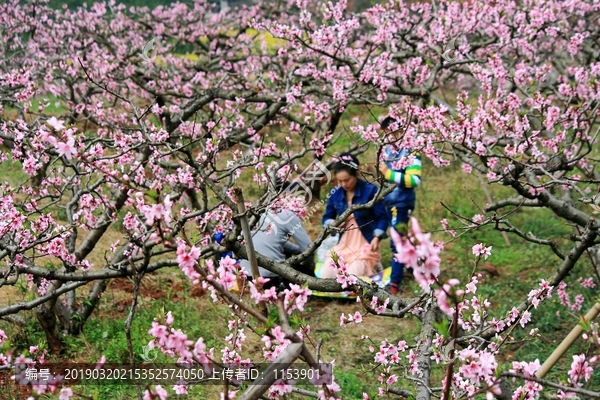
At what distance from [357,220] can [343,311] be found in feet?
3.11

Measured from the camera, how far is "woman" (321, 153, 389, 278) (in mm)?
5491

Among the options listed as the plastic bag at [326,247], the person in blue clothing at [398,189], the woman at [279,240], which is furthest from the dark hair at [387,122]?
the plastic bag at [326,247]

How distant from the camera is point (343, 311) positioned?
17.4ft

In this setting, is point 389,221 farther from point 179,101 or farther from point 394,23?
point 179,101

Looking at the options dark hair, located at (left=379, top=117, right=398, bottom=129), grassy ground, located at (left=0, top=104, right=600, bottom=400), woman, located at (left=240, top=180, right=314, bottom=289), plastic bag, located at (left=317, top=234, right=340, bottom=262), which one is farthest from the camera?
plastic bag, located at (left=317, top=234, right=340, bottom=262)

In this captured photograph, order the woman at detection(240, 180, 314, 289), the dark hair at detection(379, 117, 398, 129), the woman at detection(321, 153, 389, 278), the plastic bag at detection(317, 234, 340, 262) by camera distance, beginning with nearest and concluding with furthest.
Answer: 1. the woman at detection(240, 180, 314, 289)
2. the dark hair at detection(379, 117, 398, 129)
3. the woman at detection(321, 153, 389, 278)
4. the plastic bag at detection(317, 234, 340, 262)

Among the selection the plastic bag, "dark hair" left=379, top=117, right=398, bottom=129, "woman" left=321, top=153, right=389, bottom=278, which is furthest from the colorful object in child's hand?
"dark hair" left=379, top=117, right=398, bottom=129

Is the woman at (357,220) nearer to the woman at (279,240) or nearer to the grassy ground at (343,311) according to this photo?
the woman at (279,240)

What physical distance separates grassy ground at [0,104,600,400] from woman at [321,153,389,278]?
42cm

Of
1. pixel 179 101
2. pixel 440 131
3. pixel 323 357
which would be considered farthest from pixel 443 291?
pixel 179 101

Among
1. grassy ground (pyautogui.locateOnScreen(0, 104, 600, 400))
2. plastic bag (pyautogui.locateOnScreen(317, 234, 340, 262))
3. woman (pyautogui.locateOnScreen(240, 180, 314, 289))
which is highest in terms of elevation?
plastic bag (pyautogui.locateOnScreen(317, 234, 340, 262))

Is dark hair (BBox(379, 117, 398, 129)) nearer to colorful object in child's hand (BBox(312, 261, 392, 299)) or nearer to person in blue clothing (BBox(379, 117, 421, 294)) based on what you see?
person in blue clothing (BBox(379, 117, 421, 294))

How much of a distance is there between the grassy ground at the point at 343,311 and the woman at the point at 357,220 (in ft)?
1.38

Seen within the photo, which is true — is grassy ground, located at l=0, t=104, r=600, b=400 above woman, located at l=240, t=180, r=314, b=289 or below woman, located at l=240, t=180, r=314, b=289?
below
